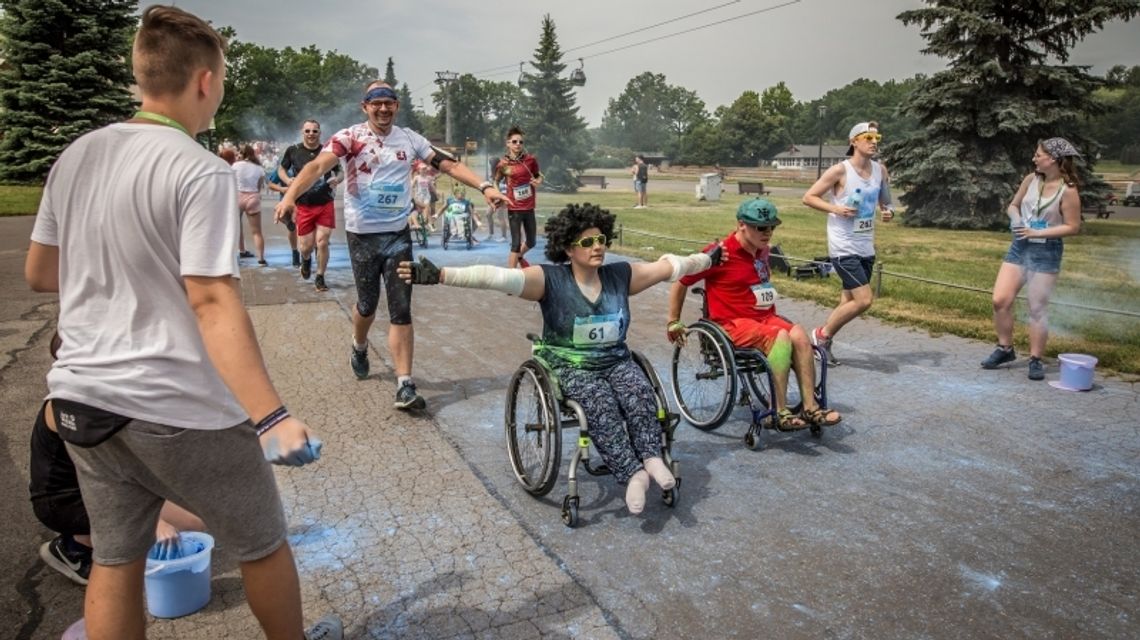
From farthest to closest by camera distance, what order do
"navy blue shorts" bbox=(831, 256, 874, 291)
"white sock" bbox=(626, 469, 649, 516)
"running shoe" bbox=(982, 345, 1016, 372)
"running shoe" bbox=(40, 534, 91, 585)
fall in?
"running shoe" bbox=(982, 345, 1016, 372) < "navy blue shorts" bbox=(831, 256, 874, 291) < "white sock" bbox=(626, 469, 649, 516) < "running shoe" bbox=(40, 534, 91, 585)

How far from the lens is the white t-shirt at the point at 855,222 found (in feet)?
20.5

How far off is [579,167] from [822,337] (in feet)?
123

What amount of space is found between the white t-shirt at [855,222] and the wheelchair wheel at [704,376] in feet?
5.32

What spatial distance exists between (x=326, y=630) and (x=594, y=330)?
6.32 ft

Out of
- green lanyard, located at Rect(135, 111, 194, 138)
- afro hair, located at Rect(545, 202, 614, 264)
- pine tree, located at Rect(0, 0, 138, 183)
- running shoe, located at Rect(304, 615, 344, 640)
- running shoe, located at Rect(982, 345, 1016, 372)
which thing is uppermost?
pine tree, located at Rect(0, 0, 138, 183)

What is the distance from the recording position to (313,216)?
9531 millimetres

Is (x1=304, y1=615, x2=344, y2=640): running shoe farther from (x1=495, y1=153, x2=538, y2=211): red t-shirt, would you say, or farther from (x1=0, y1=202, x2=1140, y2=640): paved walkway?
(x1=495, y1=153, x2=538, y2=211): red t-shirt

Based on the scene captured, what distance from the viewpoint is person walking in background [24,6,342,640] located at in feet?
6.14

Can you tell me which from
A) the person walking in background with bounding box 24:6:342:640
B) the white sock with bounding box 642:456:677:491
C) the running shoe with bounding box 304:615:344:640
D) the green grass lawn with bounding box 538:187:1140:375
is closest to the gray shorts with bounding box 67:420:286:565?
the person walking in background with bounding box 24:6:342:640

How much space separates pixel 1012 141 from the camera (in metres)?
21.0

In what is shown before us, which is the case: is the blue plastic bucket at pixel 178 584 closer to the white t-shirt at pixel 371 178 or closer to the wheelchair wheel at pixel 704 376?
the wheelchair wheel at pixel 704 376

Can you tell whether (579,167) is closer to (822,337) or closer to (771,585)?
(822,337)

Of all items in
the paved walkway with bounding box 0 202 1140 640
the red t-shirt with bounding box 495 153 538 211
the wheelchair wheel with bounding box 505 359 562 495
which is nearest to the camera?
the paved walkway with bounding box 0 202 1140 640

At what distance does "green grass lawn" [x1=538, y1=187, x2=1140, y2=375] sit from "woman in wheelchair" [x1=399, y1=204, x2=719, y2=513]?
479 cm
